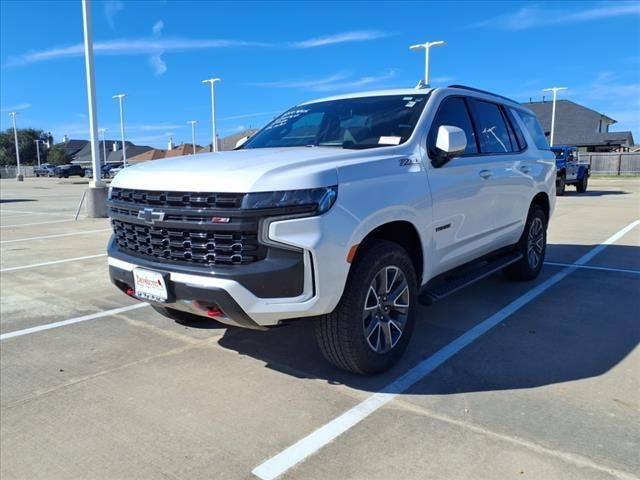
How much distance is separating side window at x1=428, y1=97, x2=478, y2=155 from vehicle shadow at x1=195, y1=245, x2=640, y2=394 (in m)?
1.58

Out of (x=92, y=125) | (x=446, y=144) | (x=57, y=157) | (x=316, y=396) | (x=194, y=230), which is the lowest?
(x=316, y=396)

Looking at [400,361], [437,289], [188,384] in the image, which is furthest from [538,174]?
[188,384]

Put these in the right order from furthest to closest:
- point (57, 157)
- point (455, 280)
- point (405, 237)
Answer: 1. point (57, 157)
2. point (455, 280)
3. point (405, 237)

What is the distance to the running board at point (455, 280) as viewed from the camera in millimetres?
3997

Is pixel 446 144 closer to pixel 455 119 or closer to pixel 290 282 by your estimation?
pixel 455 119

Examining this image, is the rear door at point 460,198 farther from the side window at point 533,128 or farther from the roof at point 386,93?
the side window at point 533,128

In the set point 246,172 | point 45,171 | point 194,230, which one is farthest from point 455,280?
point 45,171

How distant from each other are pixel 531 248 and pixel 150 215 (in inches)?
181

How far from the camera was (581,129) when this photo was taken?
52094 millimetres

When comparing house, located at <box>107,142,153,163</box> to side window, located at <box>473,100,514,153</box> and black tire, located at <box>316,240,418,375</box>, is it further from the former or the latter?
black tire, located at <box>316,240,418,375</box>

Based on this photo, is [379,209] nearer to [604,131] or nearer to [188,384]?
[188,384]

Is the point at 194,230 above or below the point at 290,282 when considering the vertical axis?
above

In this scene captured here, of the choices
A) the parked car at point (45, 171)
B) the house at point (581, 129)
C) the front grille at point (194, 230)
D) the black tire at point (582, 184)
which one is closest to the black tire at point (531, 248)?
the front grille at point (194, 230)

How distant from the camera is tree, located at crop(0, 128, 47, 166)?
96.8 m
